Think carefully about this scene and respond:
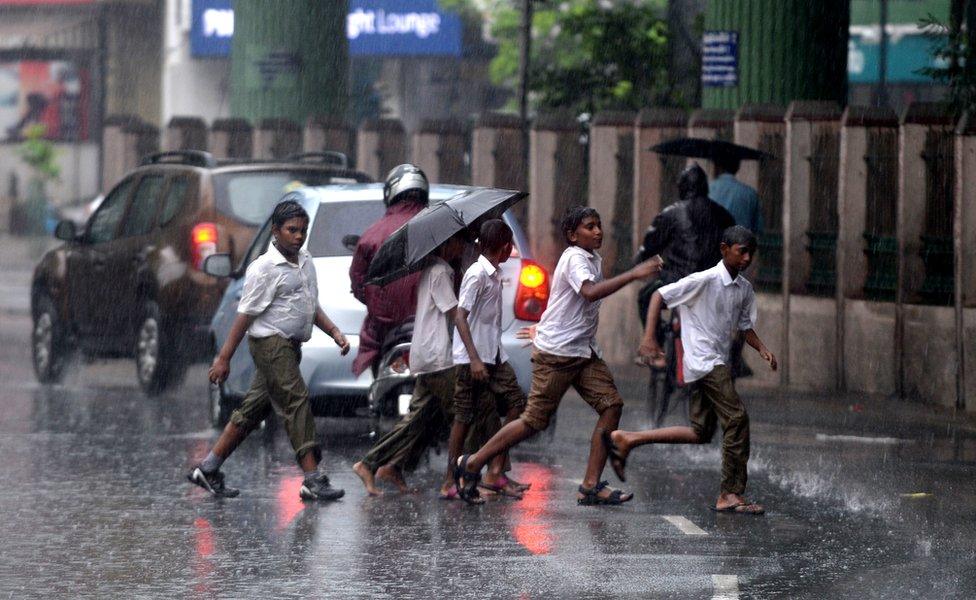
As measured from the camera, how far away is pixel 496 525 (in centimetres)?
966

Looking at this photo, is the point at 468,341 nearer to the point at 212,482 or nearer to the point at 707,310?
the point at 707,310

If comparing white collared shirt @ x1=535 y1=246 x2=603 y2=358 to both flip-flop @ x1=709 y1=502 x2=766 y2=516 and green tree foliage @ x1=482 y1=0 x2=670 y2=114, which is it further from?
green tree foliage @ x1=482 y1=0 x2=670 y2=114

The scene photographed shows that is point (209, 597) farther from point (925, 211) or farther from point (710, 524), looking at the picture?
point (925, 211)

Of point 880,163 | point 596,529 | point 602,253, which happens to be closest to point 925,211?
point 880,163

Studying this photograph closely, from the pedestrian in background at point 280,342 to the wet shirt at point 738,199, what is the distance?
4499mm

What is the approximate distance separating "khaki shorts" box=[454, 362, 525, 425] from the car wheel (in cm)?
747

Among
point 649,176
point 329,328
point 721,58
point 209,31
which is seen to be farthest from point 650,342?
point 209,31

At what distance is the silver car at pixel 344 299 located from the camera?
40.2 ft

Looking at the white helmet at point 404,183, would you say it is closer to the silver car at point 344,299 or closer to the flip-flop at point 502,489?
the silver car at point 344,299

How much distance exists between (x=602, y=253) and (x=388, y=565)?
12199mm

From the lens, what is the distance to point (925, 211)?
609 inches

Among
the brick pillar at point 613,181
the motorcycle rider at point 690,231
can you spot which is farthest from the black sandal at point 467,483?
the brick pillar at point 613,181

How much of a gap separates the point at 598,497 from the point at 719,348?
0.91 metres

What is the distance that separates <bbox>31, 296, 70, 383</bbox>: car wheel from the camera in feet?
56.7
